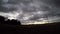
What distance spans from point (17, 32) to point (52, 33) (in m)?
6.00

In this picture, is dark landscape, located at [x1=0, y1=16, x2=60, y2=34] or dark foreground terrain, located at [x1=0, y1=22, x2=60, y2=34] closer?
dark foreground terrain, located at [x1=0, y1=22, x2=60, y2=34]

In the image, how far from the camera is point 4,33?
20.0m

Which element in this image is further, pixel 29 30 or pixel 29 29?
pixel 29 29

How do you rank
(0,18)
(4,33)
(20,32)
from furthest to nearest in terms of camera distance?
(0,18)
(20,32)
(4,33)

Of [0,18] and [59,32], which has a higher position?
[0,18]

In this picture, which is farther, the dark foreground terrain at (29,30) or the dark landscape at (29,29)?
the dark landscape at (29,29)

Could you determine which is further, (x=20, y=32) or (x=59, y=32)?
(x=20, y=32)

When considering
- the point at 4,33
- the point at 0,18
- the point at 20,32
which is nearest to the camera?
the point at 4,33

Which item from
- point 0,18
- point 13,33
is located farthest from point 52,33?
point 0,18

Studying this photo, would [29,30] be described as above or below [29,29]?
below

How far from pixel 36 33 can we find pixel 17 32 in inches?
131

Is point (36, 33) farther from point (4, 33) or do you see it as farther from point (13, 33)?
point (4, 33)

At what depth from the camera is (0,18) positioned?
125 feet

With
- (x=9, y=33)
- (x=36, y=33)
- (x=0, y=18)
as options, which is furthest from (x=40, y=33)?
(x=0, y=18)
